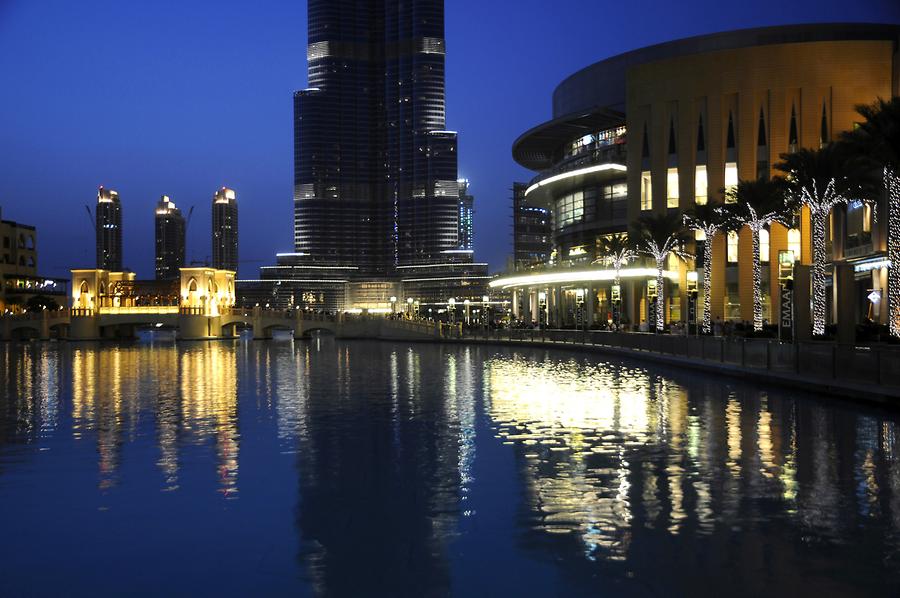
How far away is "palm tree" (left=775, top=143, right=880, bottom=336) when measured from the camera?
40.3m

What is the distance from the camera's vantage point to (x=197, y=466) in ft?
48.4

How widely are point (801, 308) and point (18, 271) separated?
14190cm

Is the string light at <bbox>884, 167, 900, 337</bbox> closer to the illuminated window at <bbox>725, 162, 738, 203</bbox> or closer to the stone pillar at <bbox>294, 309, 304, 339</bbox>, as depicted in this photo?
the illuminated window at <bbox>725, 162, 738, 203</bbox>

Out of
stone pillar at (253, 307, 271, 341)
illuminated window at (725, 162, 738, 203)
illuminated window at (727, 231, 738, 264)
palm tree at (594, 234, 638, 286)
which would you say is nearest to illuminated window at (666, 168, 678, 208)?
illuminated window at (725, 162, 738, 203)

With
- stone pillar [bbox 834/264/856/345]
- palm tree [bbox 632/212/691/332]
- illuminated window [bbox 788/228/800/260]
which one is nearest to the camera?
stone pillar [bbox 834/264/856/345]

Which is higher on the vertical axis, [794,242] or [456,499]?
[794,242]

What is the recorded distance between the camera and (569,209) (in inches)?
3593

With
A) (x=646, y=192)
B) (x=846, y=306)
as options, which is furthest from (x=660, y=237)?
(x=846, y=306)

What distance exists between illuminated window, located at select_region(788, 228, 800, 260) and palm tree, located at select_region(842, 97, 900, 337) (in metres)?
30.9

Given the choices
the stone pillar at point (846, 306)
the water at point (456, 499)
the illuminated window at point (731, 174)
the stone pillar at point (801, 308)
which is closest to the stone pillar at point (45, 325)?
the illuminated window at point (731, 174)

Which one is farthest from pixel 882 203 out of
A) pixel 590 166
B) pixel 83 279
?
pixel 83 279

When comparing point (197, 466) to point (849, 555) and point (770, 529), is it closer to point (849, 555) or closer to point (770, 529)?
point (770, 529)

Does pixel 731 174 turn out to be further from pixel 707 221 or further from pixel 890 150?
pixel 890 150

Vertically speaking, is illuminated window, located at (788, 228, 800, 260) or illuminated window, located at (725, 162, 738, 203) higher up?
illuminated window, located at (725, 162, 738, 203)
